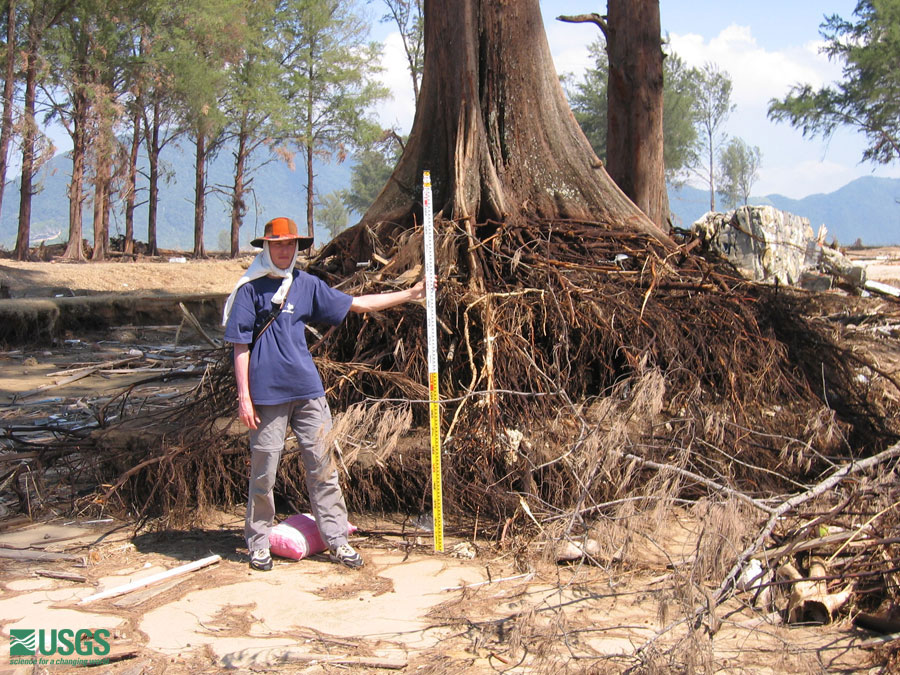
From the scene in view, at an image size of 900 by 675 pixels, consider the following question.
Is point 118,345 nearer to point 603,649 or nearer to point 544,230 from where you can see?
point 544,230

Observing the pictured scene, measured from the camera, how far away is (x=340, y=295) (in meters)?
4.59

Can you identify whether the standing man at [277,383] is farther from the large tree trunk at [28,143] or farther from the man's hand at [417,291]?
the large tree trunk at [28,143]

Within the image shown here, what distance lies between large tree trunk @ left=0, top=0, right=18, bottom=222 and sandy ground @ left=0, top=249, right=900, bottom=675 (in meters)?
22.9

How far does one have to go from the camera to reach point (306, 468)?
4.51 metres

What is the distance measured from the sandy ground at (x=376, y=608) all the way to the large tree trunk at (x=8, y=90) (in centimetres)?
2294

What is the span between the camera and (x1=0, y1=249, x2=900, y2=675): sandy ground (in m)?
3.28

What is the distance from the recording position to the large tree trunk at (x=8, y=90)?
24428mm

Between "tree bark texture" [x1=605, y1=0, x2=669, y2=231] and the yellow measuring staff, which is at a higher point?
"tree bark texture" [x1=605, y1=0, x2=669, y2=231]

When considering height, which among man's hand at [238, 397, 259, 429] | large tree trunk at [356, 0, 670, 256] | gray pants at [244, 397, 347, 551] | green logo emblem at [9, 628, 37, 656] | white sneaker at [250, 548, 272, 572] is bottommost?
green logo emblem at [9, 628, 37, 656]

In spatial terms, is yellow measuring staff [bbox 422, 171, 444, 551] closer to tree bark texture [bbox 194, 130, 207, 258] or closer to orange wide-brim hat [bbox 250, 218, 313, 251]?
orange wide-brim hat [bbox 250, 218, 313, 251]

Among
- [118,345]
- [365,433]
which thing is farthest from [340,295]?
[118,345]

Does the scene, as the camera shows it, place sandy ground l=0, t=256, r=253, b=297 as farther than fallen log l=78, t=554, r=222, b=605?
Yes

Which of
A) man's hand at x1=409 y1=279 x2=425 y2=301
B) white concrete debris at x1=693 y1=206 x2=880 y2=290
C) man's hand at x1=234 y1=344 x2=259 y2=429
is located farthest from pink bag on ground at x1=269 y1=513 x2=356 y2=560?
white concrete debris at x1=693 y1=206 x2=880 y2=290

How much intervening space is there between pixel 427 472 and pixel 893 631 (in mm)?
2606
